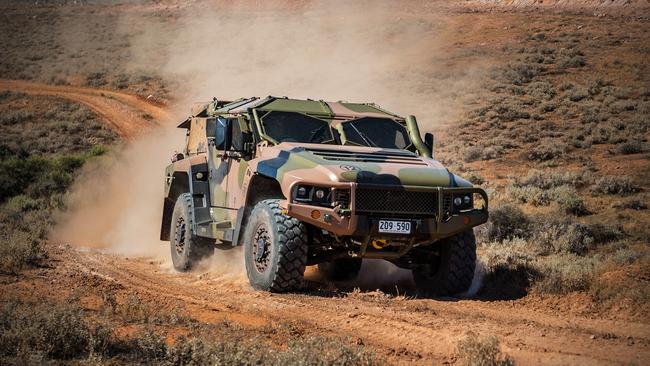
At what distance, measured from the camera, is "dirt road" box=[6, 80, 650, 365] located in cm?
623

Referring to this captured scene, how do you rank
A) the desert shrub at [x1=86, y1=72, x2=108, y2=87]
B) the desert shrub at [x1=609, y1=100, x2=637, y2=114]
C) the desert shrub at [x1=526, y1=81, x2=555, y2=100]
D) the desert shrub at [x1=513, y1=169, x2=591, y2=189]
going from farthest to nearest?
the desert shrub at [x1=86, y1=72, x2=108, y2=87] < the desert shrub at [x1=526, y1=81, x2=555, y2=100] < the desert shrub at [x1=609, y1=100, x2=637, y2=114] < the desert shrub at [x1=513, y1=169, x2=591, y2=189]

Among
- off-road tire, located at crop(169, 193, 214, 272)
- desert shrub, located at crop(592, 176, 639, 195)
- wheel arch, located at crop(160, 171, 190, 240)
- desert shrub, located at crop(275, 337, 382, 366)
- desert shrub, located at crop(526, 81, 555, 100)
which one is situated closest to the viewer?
desert shrub, located at crop(275, 337, 382, 366)

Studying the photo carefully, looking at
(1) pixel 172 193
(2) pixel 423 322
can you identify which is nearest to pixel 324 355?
(2) pixel 423 322

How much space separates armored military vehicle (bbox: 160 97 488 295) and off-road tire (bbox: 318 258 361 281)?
2 cm

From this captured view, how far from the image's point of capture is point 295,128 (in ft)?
33.6

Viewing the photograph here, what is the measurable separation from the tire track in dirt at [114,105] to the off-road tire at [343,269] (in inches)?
834

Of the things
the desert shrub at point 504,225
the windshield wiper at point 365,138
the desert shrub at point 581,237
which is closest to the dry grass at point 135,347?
the windshield wiper at point 365,138

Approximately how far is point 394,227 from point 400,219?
141mm

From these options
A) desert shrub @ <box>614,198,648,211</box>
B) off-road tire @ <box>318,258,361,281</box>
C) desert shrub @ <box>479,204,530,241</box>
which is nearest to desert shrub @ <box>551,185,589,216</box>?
desert shrub @ <box>614,198,648,211</box>

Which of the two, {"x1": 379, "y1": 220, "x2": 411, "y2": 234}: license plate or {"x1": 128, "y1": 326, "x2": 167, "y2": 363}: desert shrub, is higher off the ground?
{"x1": 379, "y1": 220, "x2": 411, "y2": 234}: license plate

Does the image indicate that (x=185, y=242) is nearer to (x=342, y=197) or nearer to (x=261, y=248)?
(x=261, y=248)

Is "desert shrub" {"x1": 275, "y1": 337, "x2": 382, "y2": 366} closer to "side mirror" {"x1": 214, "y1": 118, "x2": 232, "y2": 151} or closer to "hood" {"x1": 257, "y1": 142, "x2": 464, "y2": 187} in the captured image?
"hood" {"x1": 257, "y1": 142, "x2": 464, "y2": 187}

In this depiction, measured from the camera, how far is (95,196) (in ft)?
61.9

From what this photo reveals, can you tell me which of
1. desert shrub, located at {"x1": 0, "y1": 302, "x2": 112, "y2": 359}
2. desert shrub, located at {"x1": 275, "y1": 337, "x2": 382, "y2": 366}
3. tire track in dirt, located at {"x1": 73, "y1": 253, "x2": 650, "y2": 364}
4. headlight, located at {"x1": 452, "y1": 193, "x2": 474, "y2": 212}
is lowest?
tire track in dirt, located at {"x1": 73, "y1": 253, "x2": 650, "y2": 364}
